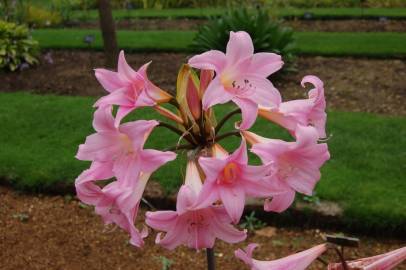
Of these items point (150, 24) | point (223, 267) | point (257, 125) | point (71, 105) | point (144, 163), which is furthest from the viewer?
point (150, 24)

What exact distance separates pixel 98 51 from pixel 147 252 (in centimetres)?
622

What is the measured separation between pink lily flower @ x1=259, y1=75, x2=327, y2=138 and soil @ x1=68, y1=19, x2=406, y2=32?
A: 29.7ft

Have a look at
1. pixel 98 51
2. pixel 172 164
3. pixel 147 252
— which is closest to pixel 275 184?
pixel 147 252

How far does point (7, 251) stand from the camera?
12.1 ft

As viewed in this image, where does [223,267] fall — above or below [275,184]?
below

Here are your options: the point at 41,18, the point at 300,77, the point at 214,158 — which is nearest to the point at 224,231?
the point at 214,158

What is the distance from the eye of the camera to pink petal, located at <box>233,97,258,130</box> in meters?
1.29

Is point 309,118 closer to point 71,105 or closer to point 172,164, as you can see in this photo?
point 172,164

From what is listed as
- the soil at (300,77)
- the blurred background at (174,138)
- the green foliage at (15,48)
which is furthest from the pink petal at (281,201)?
the green foliage at (15,48)

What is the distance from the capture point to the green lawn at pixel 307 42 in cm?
819

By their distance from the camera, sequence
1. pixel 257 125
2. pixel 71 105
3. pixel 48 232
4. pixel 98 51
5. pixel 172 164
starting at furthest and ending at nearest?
pixel 98 51 → pixel 71 105 → pixel 257 125 → pixel 172 164 → pixel 48 232

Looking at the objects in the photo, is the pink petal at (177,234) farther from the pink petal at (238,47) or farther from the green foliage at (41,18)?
Result: the green foliage at (41,18)

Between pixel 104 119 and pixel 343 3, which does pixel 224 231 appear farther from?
pixel 343 3

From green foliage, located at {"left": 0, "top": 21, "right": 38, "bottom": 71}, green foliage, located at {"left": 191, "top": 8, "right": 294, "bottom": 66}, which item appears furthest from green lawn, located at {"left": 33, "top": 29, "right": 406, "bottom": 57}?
green foliage, located at {"left": 191, "top": 8, "right": 294, "bottom": 66}
